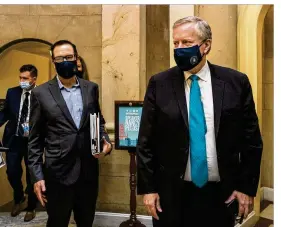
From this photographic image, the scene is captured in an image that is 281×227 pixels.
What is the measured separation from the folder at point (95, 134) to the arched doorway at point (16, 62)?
3.39 ft

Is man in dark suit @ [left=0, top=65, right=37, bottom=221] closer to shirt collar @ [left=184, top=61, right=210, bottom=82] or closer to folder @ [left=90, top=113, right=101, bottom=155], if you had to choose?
folder @ [left=90, top=113, right=101, bottom=155]

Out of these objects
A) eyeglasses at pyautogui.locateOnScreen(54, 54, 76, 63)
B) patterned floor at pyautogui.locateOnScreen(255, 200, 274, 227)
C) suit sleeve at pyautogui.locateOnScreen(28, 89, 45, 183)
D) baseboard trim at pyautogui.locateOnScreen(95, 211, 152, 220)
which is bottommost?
baseboard trim at pyautogui.locateOnScreen(95, 211, 152, 220)

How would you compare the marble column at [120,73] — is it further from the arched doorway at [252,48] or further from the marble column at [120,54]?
the arched doorway at [252,48]

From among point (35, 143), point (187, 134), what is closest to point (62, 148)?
point (35, 143)

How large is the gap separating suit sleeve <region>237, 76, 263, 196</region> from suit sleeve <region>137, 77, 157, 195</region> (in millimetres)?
396

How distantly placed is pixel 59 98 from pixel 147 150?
0.67 metres

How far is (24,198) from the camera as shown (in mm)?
2828

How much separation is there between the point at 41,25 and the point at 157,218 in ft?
6.49

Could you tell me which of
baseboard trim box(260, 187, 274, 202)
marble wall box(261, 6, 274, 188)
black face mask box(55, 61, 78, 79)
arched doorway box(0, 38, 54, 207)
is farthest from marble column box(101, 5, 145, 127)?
baseboard trim box(260, 187, 274, 202)

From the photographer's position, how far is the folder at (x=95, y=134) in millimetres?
1919

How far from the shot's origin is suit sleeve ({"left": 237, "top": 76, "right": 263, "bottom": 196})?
59.2 inches

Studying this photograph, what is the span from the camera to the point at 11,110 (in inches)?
103
